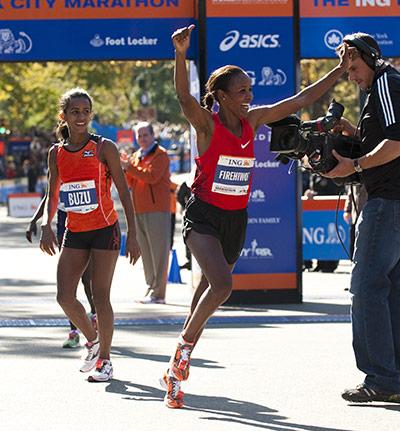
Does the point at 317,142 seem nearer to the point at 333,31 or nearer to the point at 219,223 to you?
the point at 219,223

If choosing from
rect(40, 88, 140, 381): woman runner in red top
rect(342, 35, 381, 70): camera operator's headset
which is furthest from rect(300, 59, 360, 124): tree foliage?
rect(342, 35, 381, 70): camera operator's headset

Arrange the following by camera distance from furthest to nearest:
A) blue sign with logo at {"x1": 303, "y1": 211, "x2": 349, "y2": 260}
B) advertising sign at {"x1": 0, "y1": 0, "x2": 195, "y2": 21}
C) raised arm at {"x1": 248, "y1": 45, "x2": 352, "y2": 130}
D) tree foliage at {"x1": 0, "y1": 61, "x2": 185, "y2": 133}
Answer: tree foliage at {"x1": 0, "y1": 61, "x2": 185, "y2": 133}
blue sign with logo at {"x1": 303, "y1": 211, "x2": 349, "y2": 260}
advertising sign at {"x1": 0, "y1": 0, "x2": 195, "y2": 21}
raised arm at {"x1": 248, "y1": 45, "x2": 352, "y2": 130}

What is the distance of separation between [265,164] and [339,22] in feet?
5.56

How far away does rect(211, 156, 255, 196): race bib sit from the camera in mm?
6090

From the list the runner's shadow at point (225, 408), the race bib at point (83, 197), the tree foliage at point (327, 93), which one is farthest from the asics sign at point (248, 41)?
the tree foliage at point (327, 93)

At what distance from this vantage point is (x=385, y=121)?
5.93 metres

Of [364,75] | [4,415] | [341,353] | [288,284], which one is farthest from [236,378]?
[288,284]

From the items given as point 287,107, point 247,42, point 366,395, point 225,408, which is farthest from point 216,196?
point 247,42

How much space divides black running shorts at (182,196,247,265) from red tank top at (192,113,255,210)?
0.13 feet

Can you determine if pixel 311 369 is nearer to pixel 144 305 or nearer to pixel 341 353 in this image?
pixel 341 353

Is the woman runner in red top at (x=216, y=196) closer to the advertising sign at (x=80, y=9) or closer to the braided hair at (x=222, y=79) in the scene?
the braided hair at (x=222, y=79)

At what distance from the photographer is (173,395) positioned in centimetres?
611

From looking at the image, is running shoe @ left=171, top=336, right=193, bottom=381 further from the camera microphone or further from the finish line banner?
the finish line banner

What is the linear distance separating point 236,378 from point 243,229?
49.4 inches
